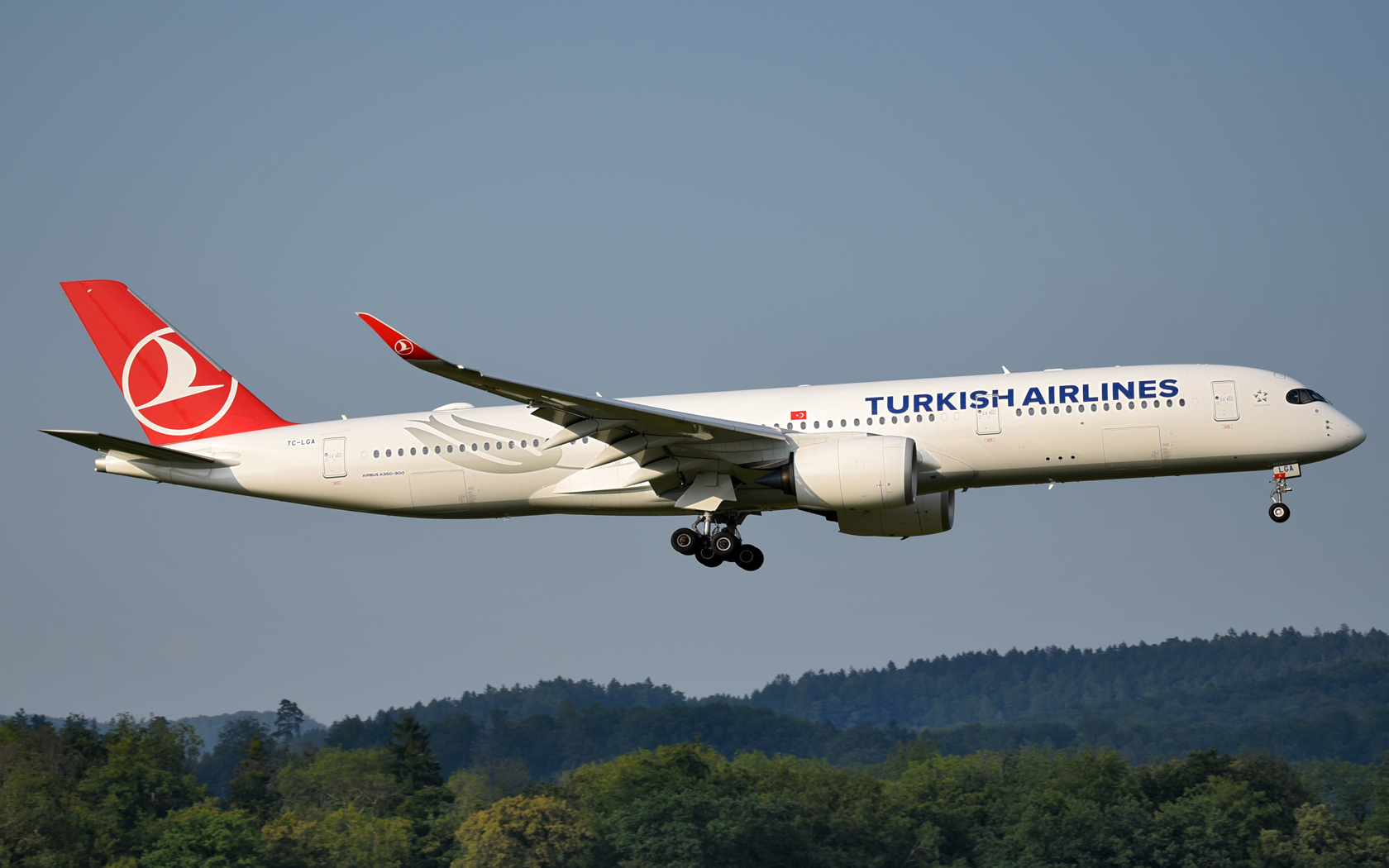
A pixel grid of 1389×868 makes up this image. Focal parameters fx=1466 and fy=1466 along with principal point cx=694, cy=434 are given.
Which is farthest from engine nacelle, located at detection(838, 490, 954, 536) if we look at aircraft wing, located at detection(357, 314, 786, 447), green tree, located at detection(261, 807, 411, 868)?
green tree, located at detection(261, 807, 411, 868)

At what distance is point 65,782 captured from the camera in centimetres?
10194

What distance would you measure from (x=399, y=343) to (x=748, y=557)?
12141 millimetres

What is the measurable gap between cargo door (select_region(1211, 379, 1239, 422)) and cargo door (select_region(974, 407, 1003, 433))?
503 cm

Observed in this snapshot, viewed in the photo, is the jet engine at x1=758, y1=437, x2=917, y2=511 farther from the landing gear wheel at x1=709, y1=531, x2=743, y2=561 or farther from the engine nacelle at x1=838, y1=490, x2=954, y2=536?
the engine nacelle at x1=838, y1=490, x2=954, y2=536

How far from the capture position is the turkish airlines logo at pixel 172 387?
41.5 m

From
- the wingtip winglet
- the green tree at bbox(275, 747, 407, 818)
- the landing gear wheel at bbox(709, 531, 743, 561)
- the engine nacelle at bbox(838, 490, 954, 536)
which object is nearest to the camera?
the wingtip winglet

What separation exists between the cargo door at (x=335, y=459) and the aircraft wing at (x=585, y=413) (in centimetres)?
685

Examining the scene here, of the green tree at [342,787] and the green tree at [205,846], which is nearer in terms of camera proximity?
the green tree at [205,846]

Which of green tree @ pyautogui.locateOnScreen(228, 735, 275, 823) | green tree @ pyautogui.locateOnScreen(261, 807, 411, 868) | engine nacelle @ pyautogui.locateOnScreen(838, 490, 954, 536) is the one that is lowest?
green tree @ pyautogui.locateOnScreen(261, 807, 411, 868)

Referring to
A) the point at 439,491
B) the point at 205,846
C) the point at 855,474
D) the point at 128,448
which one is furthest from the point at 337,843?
the point at 855,474

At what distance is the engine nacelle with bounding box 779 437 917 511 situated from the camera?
3344 centimetres

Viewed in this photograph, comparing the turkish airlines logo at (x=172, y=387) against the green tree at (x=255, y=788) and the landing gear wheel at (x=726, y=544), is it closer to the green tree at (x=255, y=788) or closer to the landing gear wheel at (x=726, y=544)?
the landing gear wheel at (x=726, y=544)

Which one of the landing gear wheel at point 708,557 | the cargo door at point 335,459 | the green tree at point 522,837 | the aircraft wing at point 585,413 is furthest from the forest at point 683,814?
the aircraft wing at point 585,413

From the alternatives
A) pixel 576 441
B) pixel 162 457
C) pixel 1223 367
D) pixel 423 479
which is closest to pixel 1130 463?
pixel 1223 367
